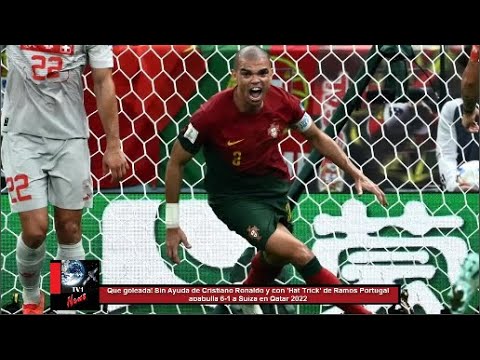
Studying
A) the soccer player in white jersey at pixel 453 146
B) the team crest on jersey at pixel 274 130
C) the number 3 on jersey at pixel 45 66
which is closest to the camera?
the number 3 on jersey at pixel 45 66

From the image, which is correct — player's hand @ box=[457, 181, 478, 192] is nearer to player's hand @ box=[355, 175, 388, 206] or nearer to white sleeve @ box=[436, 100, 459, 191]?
white sleeve @ box=[436, 100, 459, 191]

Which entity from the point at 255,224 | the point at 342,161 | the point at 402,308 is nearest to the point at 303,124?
the point at 342,161

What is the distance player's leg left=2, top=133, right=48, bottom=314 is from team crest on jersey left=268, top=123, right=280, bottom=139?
1102 millimetres

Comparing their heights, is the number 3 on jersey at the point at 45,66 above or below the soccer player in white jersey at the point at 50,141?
above

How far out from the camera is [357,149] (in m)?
5.73

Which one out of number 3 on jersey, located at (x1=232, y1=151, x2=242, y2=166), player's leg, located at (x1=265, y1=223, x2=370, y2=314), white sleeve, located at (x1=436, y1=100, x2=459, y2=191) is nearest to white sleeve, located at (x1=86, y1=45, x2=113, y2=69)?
number 3 on jersey, located at (x1=232, y1=151, x2=242, y2=166)

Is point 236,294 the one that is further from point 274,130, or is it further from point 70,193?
point 70,193

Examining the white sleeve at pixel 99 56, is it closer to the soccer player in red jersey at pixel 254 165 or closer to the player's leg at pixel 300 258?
the soccer player in red jersey at pixel 254 165

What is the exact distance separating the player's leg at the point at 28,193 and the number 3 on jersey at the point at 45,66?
0.30 meters

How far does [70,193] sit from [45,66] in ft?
2.07

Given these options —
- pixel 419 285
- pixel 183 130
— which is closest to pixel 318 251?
pixel 419 285

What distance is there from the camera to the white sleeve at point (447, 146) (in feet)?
18.7

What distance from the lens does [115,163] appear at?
5637 mm

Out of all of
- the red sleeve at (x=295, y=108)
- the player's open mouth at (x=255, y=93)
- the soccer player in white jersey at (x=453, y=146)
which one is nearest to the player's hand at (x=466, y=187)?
the soccer player in white jersey at (x=453, y=146)
